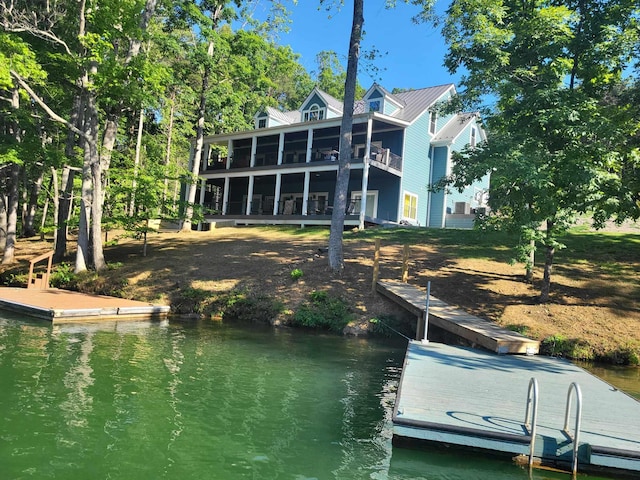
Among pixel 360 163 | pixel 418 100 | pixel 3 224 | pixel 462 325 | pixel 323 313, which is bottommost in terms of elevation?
pixel 323 313

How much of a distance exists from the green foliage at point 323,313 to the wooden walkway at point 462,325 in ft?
4.69

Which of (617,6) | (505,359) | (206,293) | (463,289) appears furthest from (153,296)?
(617,6)

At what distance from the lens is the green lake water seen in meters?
4.52

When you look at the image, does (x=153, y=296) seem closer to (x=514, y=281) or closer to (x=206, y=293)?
(x=206, y=293)

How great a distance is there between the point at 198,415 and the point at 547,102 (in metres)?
10.7

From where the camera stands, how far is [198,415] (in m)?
5.87

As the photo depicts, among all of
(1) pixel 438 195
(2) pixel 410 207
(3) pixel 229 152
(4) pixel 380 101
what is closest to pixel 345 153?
(2) pixel 410 207

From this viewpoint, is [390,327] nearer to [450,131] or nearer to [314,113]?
[450,131]

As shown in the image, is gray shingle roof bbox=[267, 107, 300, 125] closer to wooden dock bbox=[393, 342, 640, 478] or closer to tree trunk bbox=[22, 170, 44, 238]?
tree trunk bbox=[22, 170, 44, 238]

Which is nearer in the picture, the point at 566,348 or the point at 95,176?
the point at 566,348

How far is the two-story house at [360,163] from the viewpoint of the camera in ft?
92.7

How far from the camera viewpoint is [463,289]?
14.7 m

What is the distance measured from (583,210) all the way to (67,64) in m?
18.1

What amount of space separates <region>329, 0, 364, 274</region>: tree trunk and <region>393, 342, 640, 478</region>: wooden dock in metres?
8.96
